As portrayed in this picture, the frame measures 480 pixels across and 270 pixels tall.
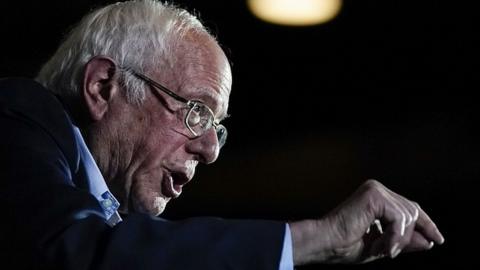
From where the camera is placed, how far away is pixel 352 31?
3.06 meters

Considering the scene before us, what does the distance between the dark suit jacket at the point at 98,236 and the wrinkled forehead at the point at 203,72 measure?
55cm

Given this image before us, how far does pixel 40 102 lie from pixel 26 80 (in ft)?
0.23

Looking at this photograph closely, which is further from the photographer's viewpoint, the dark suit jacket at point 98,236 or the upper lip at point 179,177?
the upper lip at point 179,177

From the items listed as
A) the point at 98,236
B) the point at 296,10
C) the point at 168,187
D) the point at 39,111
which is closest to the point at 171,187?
the point at 168,187

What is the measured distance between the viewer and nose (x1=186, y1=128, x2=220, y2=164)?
1.68 meters

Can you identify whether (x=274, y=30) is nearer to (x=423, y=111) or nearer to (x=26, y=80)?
(x=423, y=111)

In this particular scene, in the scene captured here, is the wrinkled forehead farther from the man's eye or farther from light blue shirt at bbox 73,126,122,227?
light blue shirt at bbox 73,126,122,227

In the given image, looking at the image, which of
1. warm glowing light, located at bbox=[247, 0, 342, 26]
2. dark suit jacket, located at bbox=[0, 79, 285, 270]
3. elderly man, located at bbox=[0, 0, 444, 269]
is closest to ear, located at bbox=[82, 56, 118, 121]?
elderly man, located at bbox=[0, 0, 444, 269]

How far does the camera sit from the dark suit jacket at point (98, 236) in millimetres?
1037

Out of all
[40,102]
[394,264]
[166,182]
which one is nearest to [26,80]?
[40,102]

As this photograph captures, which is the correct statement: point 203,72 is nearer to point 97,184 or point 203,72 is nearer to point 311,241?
point 97,184

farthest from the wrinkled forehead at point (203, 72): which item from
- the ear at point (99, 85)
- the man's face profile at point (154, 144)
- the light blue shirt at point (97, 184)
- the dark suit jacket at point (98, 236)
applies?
the dark suit jacket at point (98, 236)

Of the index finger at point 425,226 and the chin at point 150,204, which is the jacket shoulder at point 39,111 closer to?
the chin at point 150,204

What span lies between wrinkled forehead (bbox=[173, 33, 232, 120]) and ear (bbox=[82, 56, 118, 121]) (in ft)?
0.36
